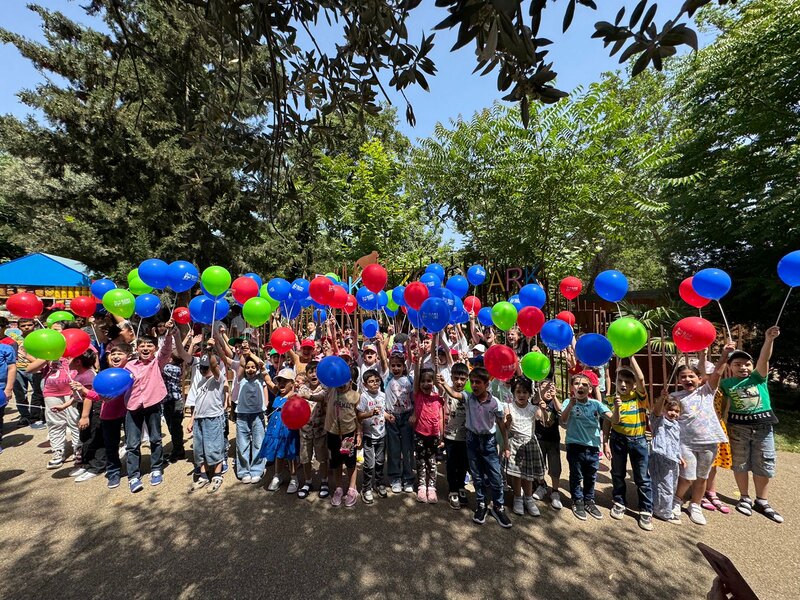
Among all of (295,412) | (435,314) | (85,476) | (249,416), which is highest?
(435,314)

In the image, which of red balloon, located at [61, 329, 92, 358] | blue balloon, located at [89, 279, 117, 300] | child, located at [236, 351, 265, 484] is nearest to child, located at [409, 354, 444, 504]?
child, located at [236, 351, 265, 484]

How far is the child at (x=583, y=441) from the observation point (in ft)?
12.3

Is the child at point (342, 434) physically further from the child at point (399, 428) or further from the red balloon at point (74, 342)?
the red balloon at point (74, 342)

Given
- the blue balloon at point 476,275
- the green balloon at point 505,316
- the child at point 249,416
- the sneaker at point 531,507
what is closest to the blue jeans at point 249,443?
the child at point 249,416

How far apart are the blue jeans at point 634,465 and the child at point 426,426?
5.78ft

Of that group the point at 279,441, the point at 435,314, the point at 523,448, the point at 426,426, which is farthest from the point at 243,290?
the point at 523,448

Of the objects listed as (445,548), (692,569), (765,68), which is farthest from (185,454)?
(765,68)

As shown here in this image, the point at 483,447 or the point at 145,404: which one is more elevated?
the point at 145,404

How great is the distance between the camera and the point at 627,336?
3.46m

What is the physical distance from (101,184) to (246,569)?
12.5 m

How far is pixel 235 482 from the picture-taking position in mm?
Answer: 4441

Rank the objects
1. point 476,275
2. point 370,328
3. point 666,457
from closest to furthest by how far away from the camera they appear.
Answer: point 666,457 < point 370,328 < point 476,275

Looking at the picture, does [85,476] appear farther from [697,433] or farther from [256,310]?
[697,433]

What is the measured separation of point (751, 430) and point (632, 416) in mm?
1297
